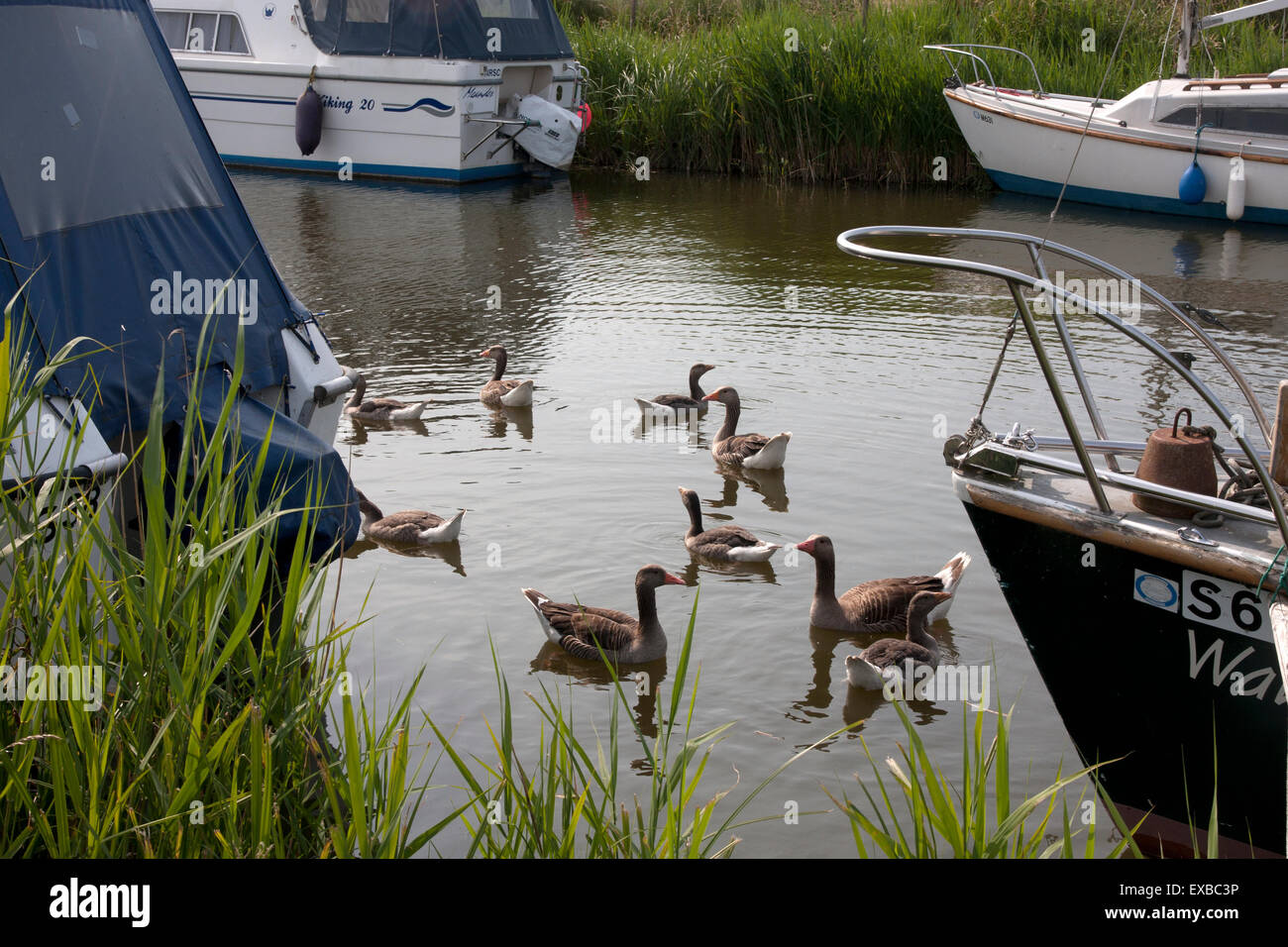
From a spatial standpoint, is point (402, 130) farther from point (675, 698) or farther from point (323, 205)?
point (675, 698)

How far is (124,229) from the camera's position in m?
6.48

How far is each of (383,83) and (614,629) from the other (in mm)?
16599

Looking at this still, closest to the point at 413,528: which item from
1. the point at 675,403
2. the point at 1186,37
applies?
the point at 675,403

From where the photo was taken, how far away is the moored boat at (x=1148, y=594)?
4.78m

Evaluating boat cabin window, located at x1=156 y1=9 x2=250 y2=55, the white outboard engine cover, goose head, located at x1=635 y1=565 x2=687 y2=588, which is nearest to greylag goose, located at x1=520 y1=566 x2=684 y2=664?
goose head, located at x1=635 y1=565 x2=687 y2=588

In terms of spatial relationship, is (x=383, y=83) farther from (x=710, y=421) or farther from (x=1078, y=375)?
(x=1078, y=375)

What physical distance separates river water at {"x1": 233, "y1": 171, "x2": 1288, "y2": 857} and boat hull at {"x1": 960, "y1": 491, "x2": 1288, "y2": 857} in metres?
0.12

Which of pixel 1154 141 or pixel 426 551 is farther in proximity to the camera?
pixel 1154 141

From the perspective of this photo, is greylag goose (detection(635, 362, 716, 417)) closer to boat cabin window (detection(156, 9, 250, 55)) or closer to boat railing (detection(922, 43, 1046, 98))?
boat railing (detection(922, 43, 1046, 98))

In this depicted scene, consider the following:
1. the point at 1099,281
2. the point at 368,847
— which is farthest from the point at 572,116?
the point at 368,847

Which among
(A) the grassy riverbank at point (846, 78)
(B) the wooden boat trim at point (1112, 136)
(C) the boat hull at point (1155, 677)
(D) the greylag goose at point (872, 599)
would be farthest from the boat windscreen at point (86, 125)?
(A) the grassy riverbank at point (846, 78)

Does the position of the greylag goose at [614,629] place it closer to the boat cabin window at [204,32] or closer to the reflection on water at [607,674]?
the reflection on water at [607,674]

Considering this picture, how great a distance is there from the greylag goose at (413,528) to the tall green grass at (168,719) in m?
3.45

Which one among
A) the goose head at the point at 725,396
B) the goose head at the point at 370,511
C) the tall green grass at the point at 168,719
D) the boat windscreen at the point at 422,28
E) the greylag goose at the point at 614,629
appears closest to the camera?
the tall green grass at the point at 168,719
